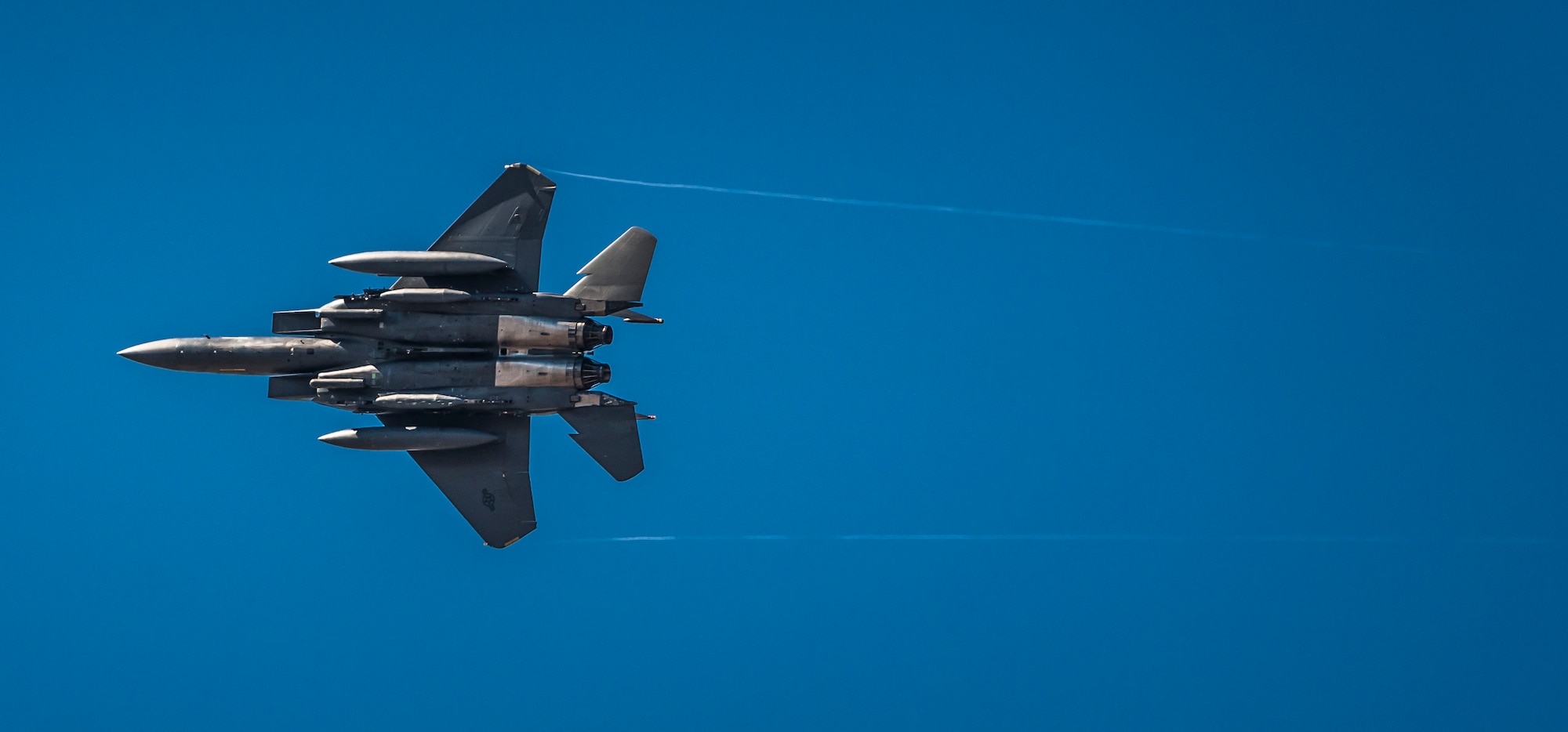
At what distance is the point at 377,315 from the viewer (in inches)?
640

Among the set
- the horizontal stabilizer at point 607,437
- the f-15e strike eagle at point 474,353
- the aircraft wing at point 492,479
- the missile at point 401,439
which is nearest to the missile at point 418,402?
the f-15e strike eagle at point 474,353

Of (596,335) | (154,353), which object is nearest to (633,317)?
(596,335)

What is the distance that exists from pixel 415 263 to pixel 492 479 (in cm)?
336

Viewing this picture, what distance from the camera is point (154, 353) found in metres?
16.5

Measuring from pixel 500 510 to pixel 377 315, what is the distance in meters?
3.35

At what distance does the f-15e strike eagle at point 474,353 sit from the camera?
629 inches

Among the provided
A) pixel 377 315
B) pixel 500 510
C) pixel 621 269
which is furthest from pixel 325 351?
pixel 621 269

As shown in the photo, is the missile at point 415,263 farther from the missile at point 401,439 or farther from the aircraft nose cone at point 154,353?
the aircraft nose cone at point 154,353

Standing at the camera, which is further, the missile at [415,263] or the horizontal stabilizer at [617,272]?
the horizontal stabilizer at [617,272]

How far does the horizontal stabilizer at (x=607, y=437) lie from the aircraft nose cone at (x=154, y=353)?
5.90m

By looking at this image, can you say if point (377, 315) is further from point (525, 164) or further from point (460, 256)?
point (525, 164)

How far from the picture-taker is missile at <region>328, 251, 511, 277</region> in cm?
1580

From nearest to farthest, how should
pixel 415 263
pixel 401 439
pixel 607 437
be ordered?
pixel 415 263
pixel 401 439
pixel 607 437

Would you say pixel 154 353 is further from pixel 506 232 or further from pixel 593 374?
pixel 593 374
